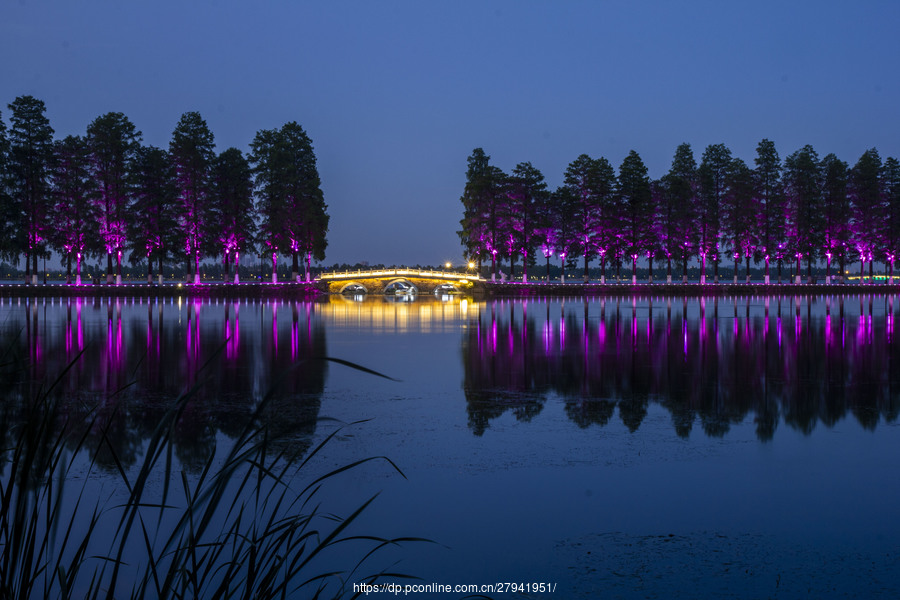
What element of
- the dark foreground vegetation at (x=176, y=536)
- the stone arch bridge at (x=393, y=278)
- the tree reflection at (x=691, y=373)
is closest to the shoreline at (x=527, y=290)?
the stone arch bridge at (x=393, y=278)

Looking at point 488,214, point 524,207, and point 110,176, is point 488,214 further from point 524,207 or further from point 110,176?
point 110,176

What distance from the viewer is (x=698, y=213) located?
334ft

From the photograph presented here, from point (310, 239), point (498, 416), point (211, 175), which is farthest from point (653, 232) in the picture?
point (498, 416)

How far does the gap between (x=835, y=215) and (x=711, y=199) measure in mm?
15942

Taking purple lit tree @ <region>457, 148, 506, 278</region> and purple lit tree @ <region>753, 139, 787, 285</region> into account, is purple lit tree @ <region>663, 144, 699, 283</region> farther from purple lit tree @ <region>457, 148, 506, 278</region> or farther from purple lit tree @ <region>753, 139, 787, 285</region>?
purple lit tree @ <region>457, 148, 506, 278</region>

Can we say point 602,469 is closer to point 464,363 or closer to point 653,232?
point 464,363

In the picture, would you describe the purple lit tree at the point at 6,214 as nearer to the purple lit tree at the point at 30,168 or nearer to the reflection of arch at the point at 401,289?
the purple lit tree at the point at 30,168

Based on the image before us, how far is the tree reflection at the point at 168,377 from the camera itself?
1149 centimetres

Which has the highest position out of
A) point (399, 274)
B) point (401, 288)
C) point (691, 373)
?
point (399, 274)

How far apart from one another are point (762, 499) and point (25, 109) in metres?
81.7

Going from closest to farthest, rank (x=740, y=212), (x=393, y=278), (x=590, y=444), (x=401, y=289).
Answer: (x=590, y=444) < (x=740, y=212) < (x=393, y=278) < (x=401, y=289)

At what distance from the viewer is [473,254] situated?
106 metres

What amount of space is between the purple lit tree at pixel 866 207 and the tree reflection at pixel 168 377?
87.3 m

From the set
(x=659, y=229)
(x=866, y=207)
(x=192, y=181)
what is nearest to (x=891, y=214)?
(x=866, y=207)
